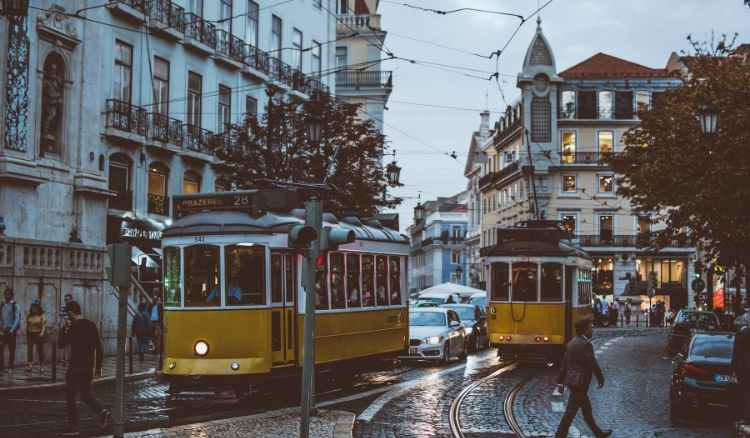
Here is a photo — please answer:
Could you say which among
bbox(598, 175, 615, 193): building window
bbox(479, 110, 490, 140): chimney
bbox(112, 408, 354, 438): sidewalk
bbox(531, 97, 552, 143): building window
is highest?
bbox(479, 110, 490, 140): chimney

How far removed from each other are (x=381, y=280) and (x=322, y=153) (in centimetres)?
1370

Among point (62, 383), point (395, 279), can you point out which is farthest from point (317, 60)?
point (62, 383)

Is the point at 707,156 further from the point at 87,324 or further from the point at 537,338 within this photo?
the point at 87,324

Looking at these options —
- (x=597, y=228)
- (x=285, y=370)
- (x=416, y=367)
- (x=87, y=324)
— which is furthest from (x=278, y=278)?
(x=597, y=228)

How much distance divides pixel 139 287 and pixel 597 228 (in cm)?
6084

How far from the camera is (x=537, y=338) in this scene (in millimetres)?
27188

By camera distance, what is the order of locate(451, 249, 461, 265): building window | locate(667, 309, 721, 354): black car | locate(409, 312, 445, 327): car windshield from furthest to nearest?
locate(451, 249, 461, 265): building window < locate(667, 309, 721, 354): black car < locate(409, 312, 445, 327): car windshield

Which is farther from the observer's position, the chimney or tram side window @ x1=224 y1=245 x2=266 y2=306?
the chimney

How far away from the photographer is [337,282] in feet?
65.3

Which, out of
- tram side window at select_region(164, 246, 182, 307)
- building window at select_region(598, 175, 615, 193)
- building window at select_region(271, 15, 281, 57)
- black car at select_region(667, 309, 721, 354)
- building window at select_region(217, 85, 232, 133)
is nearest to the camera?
tram side window at select_region(164, 246, 182, 307)

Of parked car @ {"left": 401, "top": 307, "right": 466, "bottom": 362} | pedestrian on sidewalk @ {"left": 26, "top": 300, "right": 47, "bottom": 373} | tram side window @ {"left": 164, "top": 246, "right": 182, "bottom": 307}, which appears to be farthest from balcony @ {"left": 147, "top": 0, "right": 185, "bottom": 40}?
tram side window @ {"left": 164, "top": 246, "right": 182, "bottom": 307}

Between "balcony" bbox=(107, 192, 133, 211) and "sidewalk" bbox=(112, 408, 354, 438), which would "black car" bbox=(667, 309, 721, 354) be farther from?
"sidewalk" bbox=(112, 408, 354, 438)

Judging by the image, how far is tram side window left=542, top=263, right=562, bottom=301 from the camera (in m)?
27.4

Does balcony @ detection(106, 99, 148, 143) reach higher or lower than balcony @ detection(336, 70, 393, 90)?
lower
